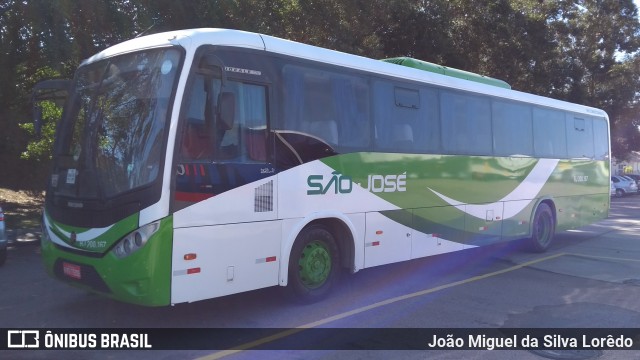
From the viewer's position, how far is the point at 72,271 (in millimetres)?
5902

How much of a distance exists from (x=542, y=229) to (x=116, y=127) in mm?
9553

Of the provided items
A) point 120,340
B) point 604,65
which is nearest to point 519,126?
point 120,340

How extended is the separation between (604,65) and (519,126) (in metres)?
25.9

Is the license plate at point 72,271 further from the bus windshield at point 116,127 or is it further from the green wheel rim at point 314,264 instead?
the green wheel rim at point 314,264

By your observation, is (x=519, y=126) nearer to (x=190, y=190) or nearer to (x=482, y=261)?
(x=482, y=261)

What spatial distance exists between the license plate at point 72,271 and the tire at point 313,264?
2425mm

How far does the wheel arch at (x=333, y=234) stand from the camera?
21.2 feet

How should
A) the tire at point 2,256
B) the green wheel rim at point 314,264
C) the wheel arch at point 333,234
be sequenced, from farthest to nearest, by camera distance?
the tire at point 2,256, the green wheel rim at point 314,264, the wheel arch at point 333,234

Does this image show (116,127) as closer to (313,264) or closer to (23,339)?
(23,339)

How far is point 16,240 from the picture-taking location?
40.8 feet

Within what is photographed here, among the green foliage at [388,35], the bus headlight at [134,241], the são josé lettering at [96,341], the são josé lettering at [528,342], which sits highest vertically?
the green foliage at [388,35]

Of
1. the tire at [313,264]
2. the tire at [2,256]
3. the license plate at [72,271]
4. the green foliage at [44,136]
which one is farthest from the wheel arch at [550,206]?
the green foliage at [44,136]

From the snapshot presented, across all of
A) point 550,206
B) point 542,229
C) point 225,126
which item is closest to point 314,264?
point 225,126

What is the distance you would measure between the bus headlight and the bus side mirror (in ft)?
4.10
